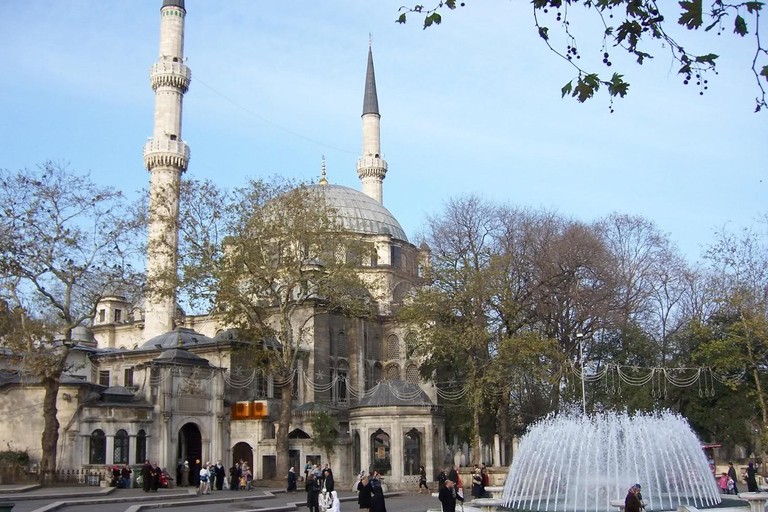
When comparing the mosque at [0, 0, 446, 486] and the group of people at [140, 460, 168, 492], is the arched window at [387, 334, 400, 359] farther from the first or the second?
the group of people at [140, 460, 168, 492]

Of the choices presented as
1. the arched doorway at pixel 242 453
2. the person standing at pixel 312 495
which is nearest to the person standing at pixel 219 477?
the arched doorway at pixel 242 453

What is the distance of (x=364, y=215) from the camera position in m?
52.3

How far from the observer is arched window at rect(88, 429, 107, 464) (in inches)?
1193

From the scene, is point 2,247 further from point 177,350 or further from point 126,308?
point 126,308

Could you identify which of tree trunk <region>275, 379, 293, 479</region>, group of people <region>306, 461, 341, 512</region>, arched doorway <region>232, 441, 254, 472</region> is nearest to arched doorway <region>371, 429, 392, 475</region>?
tree trunk <region>275, 379, 293, 479</region>

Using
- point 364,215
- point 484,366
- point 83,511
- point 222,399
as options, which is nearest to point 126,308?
point 364,215

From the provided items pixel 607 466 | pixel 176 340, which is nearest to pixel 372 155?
pixel 176 340

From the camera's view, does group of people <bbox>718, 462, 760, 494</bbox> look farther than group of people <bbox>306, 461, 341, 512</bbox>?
Yes

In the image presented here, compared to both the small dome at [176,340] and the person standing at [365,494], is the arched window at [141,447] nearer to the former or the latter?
the small dome at [176,340]

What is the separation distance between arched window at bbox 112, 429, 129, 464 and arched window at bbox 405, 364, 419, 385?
18.7 metres

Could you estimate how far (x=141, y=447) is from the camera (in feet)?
104

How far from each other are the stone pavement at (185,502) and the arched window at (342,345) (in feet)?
53.2

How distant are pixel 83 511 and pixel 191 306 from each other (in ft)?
41.1

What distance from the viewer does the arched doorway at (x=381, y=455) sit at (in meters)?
32.7
